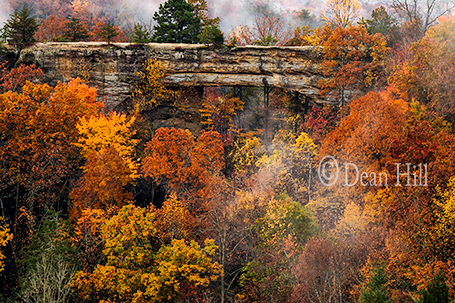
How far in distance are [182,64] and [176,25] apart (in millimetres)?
4470

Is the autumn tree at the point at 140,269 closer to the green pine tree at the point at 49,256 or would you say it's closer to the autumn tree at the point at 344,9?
the green pine tree at the point at 49,256

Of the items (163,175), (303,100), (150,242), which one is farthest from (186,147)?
(303,100)

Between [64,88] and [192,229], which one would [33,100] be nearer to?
[64,88]

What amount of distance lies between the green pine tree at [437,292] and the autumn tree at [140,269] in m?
9.58

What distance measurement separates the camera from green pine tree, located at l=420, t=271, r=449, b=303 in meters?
13.7

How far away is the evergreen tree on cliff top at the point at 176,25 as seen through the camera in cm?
3944

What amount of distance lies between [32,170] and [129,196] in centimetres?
584

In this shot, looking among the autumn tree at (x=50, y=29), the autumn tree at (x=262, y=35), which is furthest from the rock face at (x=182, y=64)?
the autumn tree at (x=50, y=29)

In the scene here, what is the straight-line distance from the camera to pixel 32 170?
86.9 ft

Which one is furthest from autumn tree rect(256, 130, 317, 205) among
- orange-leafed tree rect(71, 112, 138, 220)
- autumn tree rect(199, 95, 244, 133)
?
orange-leafed tree rect(71, 112, 138, 220)

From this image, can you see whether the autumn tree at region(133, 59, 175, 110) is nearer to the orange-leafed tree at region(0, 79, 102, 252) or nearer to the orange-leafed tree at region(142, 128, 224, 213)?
the orange-leafed tree at region(0, 79, 102, 252)

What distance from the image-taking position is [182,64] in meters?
37.5

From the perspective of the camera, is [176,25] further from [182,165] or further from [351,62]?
[182,165]

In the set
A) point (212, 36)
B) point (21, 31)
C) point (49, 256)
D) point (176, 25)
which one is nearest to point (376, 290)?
point (49, 256)
